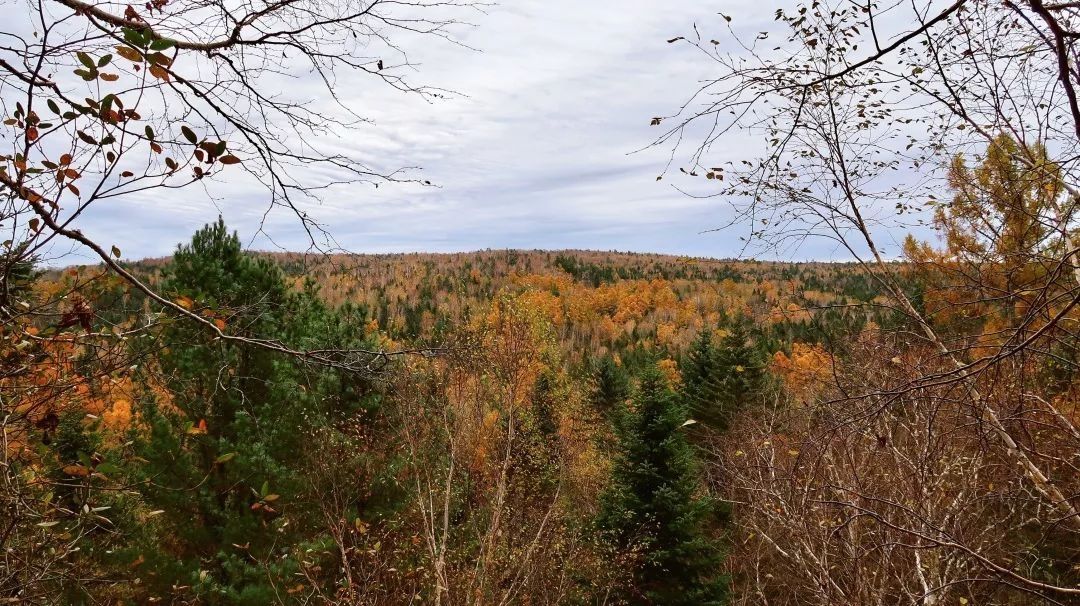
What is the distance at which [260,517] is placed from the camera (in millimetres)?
9359

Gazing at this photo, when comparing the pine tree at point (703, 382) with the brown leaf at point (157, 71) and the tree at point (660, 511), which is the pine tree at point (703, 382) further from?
the brown leaf at point (157, 71)

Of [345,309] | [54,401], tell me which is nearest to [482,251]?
[345,309]

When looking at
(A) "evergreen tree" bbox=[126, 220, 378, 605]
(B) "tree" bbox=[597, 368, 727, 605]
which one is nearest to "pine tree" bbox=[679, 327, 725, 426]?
(B) "tree" bbox=[597, 368, 727, 605]

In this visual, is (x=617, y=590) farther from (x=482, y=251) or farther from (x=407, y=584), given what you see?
(x=482, y=251)

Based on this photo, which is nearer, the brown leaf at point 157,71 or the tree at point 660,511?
the brown leaf at point 157,71

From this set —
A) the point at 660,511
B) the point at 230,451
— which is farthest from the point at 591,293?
the point at 230,451

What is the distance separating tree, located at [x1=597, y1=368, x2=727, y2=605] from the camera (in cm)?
1064

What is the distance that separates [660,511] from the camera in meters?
10.9

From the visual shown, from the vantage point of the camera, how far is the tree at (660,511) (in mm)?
10641

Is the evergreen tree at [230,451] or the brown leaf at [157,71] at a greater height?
the brown leaf at [157,71]

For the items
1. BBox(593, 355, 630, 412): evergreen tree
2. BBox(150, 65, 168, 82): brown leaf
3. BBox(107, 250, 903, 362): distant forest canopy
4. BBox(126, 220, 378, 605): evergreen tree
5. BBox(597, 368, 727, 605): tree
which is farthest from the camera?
BBox(107, 250, 903, 362): distant forest canopy

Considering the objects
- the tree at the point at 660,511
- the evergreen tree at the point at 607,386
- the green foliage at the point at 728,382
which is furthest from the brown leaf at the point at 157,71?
the evergreen tree at the point at 607,386

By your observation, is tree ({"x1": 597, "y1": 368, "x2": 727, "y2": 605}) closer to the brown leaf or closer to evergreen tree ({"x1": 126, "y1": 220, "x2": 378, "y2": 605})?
evergreen tree ({"x1": 126, "y1": 220, "x2": 378, "y2": 605})

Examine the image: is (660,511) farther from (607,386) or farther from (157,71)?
(607,386)
